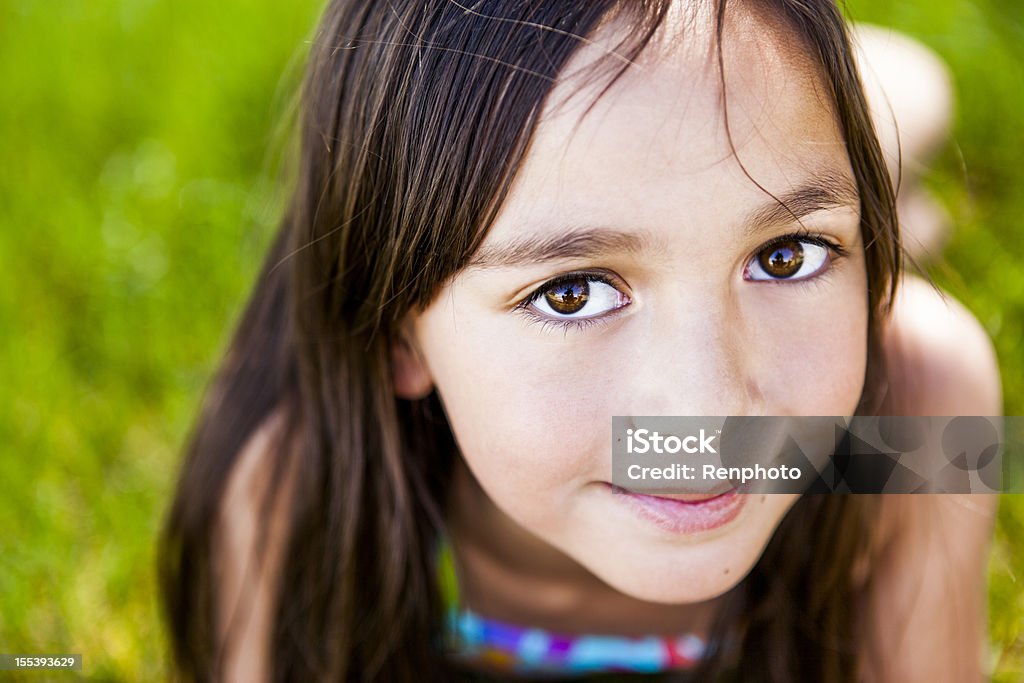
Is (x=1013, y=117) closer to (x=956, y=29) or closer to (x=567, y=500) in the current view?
(x=956, y=29)

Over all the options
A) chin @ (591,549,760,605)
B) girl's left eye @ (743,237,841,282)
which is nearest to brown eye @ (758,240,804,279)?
girl's left eye @ (743,237,841,282)

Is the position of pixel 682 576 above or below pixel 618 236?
below

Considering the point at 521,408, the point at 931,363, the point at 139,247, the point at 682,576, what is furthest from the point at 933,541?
the point at 139,247

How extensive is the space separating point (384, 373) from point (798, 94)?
528 millimetres

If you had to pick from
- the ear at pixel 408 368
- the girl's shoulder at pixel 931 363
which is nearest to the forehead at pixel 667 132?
the ear at pixel 408 368

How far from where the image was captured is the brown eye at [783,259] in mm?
944

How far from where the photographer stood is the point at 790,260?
0.96 meters

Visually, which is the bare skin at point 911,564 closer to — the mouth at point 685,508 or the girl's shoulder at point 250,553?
the girl's shoulder at point 250,553

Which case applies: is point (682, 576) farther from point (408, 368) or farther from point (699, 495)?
point (408, 368)

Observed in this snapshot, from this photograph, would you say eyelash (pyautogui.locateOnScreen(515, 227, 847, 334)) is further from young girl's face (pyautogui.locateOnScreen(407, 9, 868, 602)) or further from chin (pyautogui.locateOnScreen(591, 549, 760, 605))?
chin (pyautogui.locateOnScreen(591, 549, 760, 605))

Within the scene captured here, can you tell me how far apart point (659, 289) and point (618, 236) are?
6 centimetres

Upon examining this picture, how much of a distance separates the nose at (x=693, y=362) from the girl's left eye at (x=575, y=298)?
4 centimetres

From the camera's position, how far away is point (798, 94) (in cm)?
89

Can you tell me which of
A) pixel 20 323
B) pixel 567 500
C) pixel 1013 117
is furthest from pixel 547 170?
pixel 1013 117
